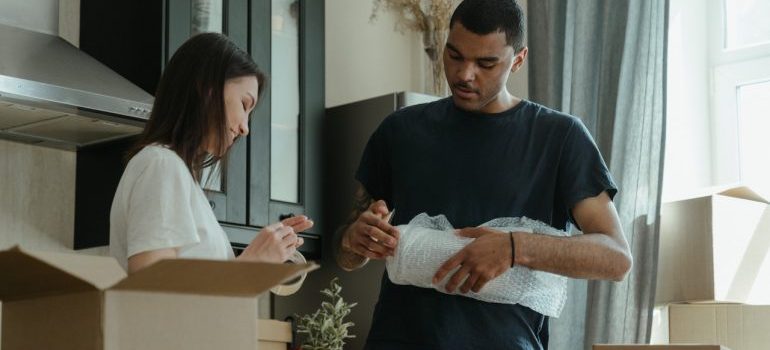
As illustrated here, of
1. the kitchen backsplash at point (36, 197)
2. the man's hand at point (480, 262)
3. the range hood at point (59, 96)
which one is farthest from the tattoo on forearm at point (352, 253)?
the kitchen backsplash at point (36, 197)

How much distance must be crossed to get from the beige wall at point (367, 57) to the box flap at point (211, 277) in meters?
2.64

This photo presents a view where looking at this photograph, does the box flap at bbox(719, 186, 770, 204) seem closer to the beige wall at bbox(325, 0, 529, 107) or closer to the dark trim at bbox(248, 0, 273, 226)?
the beige wall at bbox(325, 0, 529, 107)

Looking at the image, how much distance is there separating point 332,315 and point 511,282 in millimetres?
1692

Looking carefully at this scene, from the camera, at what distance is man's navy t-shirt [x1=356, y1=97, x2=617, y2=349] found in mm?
1711

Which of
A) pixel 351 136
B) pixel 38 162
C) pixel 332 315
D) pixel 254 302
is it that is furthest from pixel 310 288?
pixel 254 302

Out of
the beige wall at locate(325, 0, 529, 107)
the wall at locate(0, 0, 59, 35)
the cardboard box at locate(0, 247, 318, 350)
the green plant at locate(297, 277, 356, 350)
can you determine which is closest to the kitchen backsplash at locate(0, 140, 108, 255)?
the wall at locate(0, 0, 59, 35)

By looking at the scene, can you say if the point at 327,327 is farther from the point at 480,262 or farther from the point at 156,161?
the point at 156,161

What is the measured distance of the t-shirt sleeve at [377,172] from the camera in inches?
75.9

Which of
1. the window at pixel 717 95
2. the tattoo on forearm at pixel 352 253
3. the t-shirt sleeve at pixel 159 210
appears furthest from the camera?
the window at pixel 717 95

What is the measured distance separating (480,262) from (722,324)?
1.45m

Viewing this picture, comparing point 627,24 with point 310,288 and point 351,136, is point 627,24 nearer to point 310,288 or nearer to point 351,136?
point 351,136

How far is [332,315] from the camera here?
10.9ft

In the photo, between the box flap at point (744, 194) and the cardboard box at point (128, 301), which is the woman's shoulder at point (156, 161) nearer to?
the cardboard box at point (128, 301)

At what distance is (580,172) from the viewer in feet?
5.82
